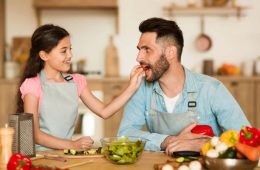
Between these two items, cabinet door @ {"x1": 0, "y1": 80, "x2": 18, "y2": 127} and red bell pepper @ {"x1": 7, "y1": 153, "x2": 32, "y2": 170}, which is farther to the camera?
cabinet door @ {"x1": 0, "y1": 80, "x2": 18, "y2": 127}

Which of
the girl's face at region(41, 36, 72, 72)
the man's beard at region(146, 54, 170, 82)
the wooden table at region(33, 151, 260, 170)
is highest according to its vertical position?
the girl's face at region(41, 36, 72, 72)

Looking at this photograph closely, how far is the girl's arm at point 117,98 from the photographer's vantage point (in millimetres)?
2794

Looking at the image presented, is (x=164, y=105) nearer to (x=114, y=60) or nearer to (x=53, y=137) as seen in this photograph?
(x=53, y=137)

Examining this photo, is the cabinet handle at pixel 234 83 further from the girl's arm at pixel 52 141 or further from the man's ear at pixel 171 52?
the girl's arm at pixel 52 141

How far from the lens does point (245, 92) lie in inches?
220

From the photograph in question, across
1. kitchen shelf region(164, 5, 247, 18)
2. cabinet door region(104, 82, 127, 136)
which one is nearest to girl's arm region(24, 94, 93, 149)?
cabinet door region(104, 82, 127, 136)

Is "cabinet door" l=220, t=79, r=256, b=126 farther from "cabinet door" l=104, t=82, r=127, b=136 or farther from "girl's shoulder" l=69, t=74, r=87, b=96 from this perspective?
"girl's shoulder" l=69, t=74, r=87, b=96

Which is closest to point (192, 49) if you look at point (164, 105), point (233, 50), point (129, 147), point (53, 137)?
point (233, 50)

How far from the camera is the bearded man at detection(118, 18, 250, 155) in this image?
2703 mm

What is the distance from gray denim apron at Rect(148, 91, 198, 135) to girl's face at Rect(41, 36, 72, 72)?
54 cm

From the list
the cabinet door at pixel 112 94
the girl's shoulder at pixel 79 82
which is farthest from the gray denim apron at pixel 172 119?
the cabinet door at pixel 112 94

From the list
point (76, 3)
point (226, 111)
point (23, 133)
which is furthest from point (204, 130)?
point (76, 3)

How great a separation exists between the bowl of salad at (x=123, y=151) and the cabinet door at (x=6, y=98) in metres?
3.81

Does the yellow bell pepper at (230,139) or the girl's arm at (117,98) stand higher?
the girl's arm at (117,98)
